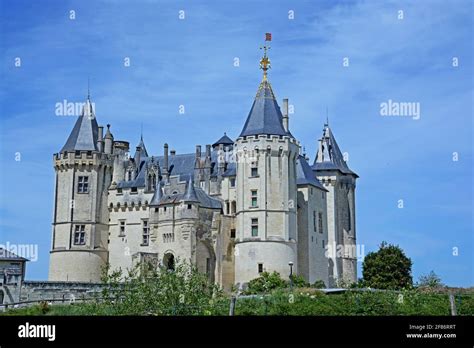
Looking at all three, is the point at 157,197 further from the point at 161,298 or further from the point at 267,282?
the point at 161,298

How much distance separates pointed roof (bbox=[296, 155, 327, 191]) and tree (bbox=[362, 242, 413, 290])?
6924mm

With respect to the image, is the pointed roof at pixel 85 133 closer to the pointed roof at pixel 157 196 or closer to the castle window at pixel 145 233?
the pointed roof at pixel 157 196

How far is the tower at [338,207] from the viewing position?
5475cm

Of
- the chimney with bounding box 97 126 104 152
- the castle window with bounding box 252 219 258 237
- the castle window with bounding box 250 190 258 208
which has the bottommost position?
the castle window with bounding box 252 219 258 237

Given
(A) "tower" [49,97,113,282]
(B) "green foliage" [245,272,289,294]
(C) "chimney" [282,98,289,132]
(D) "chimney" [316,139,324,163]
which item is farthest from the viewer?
(D) "chimney" [316,139,324,163]

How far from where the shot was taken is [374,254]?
48.2 m

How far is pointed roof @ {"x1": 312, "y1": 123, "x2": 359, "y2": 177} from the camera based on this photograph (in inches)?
2222

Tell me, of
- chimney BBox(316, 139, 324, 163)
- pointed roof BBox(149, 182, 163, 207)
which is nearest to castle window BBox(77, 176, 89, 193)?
pointed roof BBox(149, 182, 163, 207)

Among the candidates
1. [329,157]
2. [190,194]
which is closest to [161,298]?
[190,194]

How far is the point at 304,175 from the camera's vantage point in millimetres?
51031

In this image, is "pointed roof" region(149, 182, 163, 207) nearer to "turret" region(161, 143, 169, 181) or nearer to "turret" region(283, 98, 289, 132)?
"turret" region(161, 143, 169, 181)

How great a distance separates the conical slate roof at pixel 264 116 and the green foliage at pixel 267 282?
942 cm
